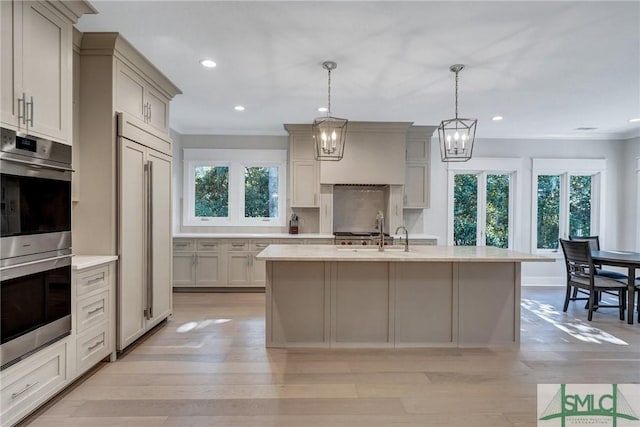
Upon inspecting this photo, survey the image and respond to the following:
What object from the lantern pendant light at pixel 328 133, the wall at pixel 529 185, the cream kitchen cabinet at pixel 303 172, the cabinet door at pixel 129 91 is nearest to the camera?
the cabinet door at pixel 129 91

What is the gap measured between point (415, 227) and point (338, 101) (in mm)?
2724

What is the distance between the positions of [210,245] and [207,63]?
2.84 meters

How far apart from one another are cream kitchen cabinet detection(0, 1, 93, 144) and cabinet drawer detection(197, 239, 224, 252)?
3.05 meters

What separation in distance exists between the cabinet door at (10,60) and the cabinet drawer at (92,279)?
1.03 metres

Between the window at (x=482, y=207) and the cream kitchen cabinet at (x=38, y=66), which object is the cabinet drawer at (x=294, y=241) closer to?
the window at (x=482, y=207)

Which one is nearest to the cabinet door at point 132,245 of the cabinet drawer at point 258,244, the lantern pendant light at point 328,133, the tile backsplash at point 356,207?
the lantern pendant light at point 328,133

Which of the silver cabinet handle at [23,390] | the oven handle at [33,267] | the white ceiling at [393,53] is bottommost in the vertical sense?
the silver cabinet handle at [23,390]

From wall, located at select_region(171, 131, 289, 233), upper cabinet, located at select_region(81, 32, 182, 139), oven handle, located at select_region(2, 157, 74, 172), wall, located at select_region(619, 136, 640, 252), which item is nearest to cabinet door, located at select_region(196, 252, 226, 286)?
wall, located at select_region(171, 131, 289, 233)

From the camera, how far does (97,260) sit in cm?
257

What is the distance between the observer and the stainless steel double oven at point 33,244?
1.83 meters

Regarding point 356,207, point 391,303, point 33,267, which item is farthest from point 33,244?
point 356,207

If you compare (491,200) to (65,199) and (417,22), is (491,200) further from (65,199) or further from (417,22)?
(65,199)

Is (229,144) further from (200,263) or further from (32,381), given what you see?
(32,381)

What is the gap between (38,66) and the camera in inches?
81.0
